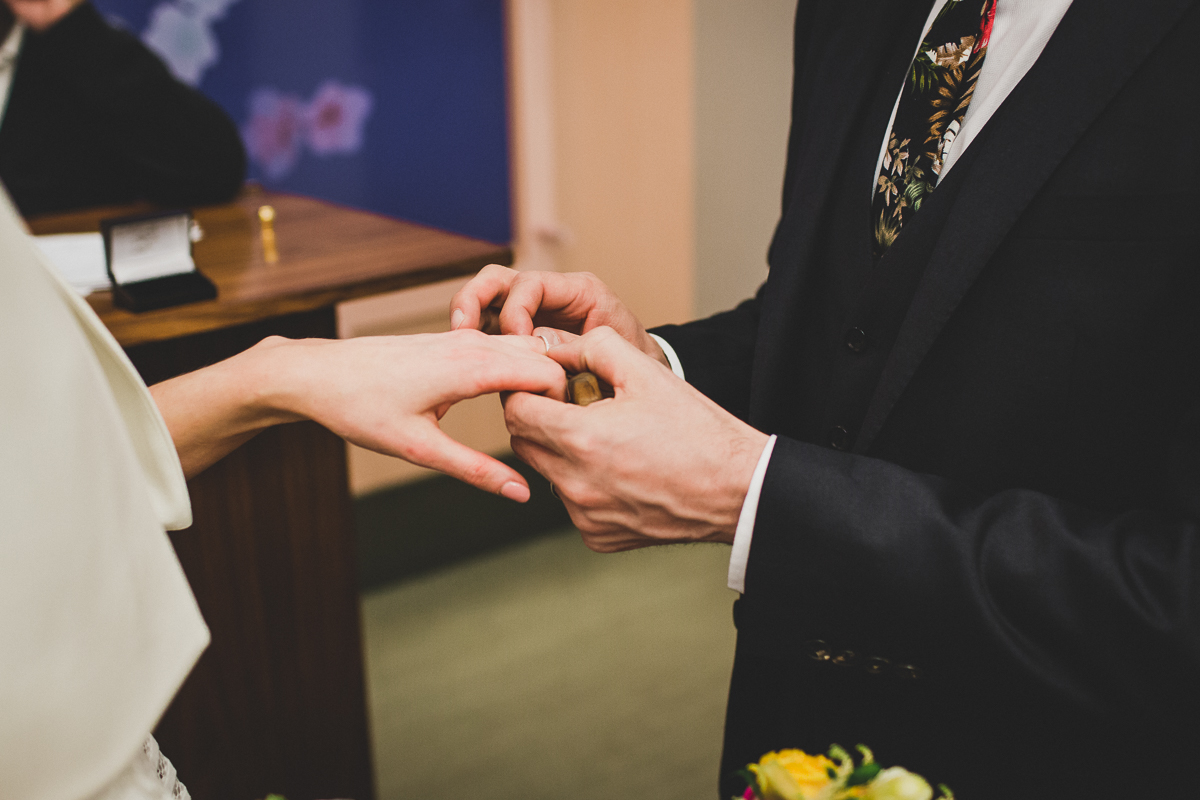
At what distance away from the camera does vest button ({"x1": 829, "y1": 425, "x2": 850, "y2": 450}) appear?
0.94 metres

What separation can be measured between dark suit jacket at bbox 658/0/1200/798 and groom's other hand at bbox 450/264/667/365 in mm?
309

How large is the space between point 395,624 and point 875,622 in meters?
2.15

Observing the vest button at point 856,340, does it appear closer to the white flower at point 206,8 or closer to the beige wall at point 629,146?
the beige wall at point 629,146

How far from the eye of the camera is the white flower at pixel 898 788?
54 cm

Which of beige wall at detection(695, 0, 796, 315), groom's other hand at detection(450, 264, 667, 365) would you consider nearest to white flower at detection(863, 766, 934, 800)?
groom's other hand at detection(450, 264, 667, 365)

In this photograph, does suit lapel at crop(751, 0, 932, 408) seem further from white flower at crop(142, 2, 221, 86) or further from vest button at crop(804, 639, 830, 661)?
white flower at crop(142, 2, 221, 86)

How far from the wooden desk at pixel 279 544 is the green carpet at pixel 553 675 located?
47cm

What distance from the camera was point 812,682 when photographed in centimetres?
101

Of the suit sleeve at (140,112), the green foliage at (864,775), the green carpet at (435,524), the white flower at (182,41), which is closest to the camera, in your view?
the green foliage at (864,775)

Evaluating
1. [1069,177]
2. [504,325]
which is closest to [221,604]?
[504,325]

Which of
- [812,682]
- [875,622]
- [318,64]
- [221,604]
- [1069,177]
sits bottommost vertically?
[221,604]

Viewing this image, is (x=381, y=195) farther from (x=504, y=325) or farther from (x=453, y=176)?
(x=504, y=325)

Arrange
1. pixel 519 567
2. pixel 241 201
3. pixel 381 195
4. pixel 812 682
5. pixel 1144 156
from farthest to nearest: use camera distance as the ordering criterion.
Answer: pixel 519 567, pixel 381 195, pixel 241 201, pixel 812 682, pixel 1144 156

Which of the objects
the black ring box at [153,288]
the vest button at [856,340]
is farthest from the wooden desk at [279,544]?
the vest button at [856,340]
